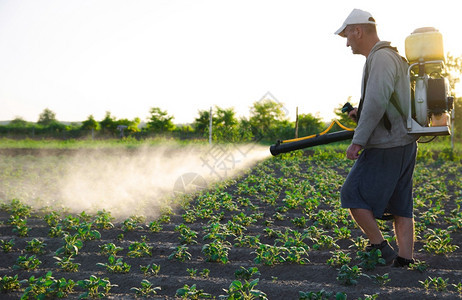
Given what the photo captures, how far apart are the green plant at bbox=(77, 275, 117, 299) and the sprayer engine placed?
276 centimetres

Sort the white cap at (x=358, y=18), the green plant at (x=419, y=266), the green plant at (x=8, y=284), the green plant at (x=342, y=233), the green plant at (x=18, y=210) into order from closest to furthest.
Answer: the white cap at (x=358, y=18)
the green plant at (x=8, y=284)
the green plant at (x=419, y=266)
the green plant at (x=342, y=233)
the green plant at (x=18, y=210)

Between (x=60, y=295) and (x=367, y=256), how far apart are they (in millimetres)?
2621

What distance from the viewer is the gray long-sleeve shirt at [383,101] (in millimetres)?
3277

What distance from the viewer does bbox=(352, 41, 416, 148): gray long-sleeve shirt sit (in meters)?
3.28

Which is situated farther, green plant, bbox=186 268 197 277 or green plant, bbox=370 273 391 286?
green plant, bbox=186 268 197 277

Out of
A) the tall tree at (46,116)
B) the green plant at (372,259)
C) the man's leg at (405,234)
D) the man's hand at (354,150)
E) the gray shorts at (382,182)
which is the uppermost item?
the tall tree at (46,116)

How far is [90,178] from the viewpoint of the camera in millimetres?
11539

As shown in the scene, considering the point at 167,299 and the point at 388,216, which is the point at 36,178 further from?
the point at 388,216

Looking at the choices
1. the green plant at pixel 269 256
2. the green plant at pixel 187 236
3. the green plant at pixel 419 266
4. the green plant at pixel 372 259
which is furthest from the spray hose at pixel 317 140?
the green plant at pixel 187 236

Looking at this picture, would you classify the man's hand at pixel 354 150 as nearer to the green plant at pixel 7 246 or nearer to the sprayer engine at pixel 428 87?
the sprayer engine at pixel 428 87

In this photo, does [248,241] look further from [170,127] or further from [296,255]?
[170,127]

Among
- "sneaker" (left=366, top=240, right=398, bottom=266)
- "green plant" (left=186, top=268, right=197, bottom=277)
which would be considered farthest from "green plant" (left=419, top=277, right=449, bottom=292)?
"green plant" (left=186, top=268, right=197, bottom=277)

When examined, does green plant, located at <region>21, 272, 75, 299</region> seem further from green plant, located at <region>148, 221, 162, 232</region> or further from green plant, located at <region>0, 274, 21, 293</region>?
green plant, located at <region>148, 221, 162, 232</region>

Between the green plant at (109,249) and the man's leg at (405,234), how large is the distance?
2.75m
